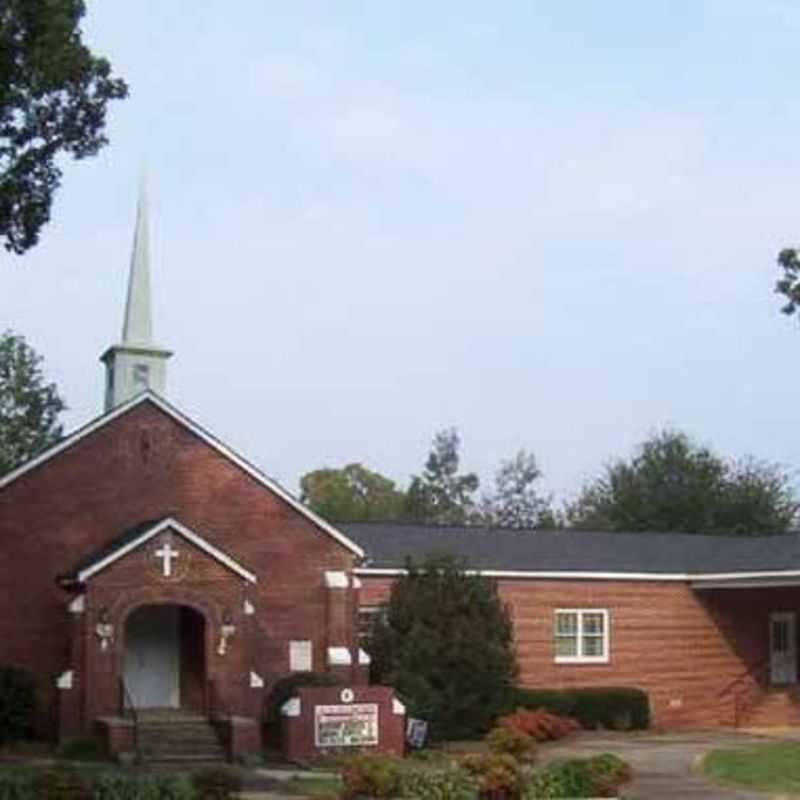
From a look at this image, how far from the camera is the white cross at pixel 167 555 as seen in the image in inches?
1363

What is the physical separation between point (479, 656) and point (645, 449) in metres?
41.7

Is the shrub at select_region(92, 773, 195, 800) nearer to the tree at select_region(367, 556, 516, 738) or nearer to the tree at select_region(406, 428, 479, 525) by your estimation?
the tree at select_region(367, 556, 516, 738)

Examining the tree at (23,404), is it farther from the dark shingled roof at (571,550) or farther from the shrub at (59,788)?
the shrub at (59,788)

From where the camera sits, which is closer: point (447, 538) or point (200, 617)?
point (200, 617)

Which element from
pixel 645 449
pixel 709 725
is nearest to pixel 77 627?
pixel 709 725

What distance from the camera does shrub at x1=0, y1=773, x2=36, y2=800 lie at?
62.1 feet

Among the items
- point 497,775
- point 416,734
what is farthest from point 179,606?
point 497,775

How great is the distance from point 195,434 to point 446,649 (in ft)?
24.3

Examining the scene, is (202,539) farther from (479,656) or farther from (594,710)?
(594,710)

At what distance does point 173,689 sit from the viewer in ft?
122

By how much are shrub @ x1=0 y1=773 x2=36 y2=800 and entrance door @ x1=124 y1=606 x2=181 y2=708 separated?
17195 mm

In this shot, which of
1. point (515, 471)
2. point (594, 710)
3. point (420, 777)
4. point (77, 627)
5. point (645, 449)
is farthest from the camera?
point (515, 471)

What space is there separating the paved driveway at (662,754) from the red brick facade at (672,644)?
2.39 m

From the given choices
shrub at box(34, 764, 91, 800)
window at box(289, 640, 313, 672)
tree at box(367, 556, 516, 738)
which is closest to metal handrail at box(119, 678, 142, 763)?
window at box(289, 640, 313, 672)
